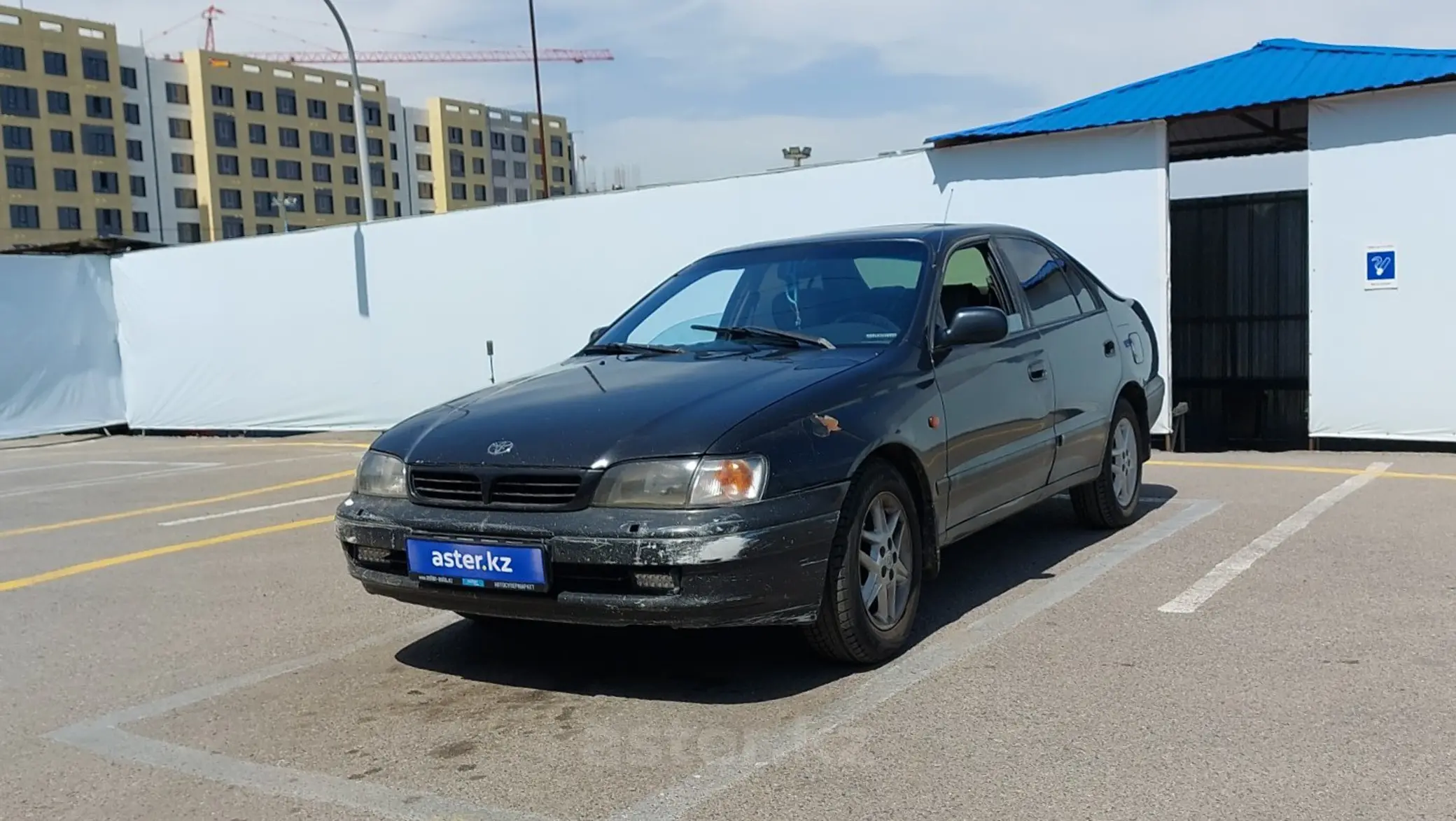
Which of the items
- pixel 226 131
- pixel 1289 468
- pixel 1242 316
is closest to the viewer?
pixel 1289 468

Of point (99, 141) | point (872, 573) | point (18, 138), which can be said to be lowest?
point (872, 573)

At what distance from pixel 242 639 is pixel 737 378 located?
2.49 metres

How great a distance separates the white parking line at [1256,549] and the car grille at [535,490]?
8.28 ft

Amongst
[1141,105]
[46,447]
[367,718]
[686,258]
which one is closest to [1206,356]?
[1141,105]

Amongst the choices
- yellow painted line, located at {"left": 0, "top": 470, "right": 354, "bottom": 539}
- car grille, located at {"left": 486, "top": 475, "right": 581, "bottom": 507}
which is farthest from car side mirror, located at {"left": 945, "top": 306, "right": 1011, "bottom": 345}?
yellow painted line, located at {"left": 0, "top": 470, "right": 354, "bottom": 539}

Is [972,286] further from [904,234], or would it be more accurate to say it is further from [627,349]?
[627,349]

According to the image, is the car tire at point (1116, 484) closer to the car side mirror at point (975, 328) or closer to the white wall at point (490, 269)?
the car side mirror at point (975, 328)

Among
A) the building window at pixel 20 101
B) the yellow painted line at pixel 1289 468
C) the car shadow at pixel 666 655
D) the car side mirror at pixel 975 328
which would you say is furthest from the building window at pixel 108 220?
the car side mirror at pixel 975 328

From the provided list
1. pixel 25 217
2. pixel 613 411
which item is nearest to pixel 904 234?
pixel 613 411

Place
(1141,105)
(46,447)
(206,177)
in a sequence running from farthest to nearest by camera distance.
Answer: (206,177), (46,447), (1141,105)

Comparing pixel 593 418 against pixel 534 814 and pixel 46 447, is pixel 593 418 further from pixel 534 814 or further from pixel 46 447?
pixel 46 447

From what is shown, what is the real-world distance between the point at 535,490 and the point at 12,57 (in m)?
76.8

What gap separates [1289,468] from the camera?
8945mm

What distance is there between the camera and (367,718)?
3.96 meters
